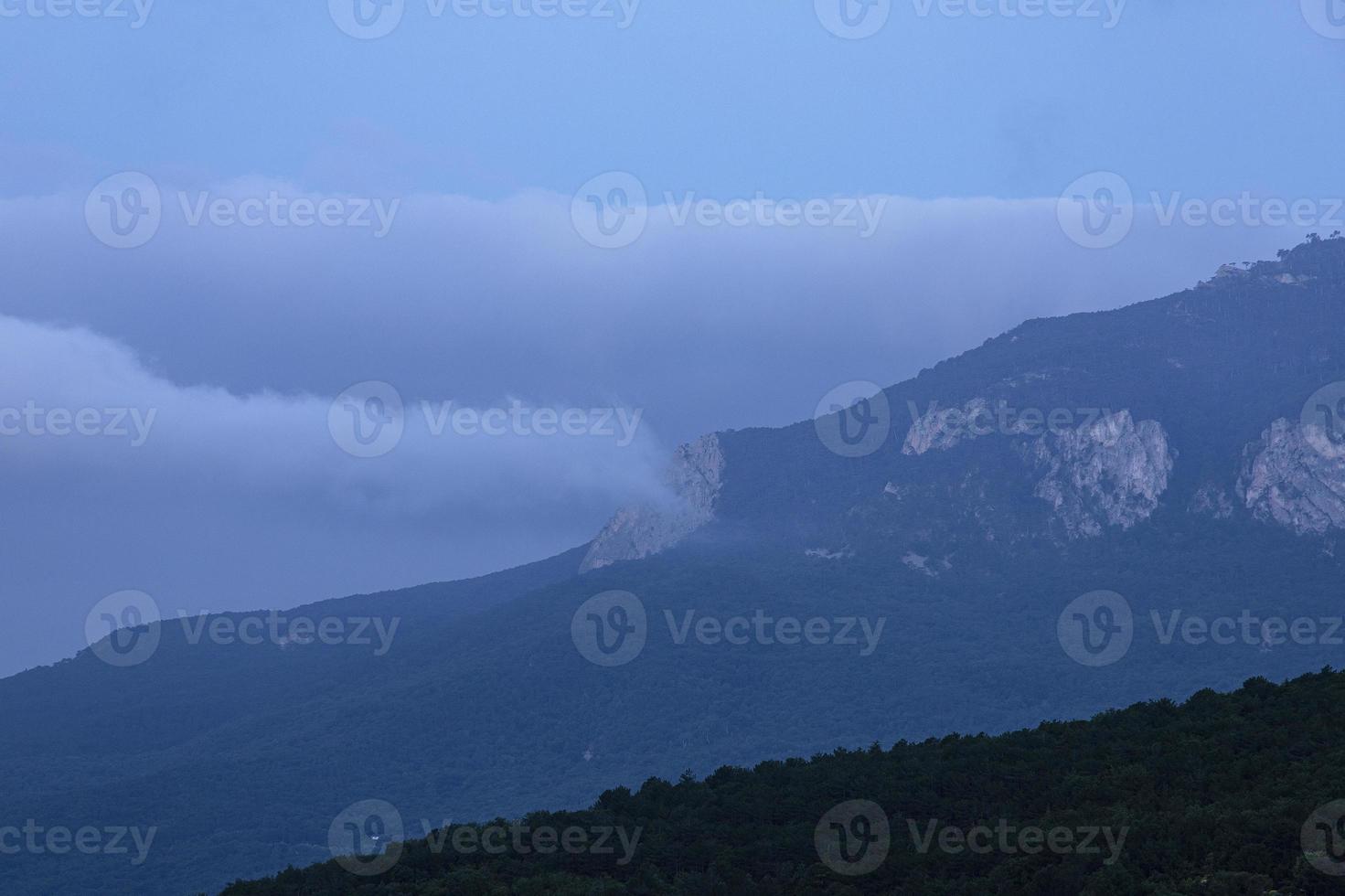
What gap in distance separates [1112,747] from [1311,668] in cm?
12633

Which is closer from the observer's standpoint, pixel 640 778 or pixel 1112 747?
pixel 1112 747

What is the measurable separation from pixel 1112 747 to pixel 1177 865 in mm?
17704

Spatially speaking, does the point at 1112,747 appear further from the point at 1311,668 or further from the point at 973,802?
the point at 1311,668

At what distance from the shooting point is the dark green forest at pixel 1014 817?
149 ft

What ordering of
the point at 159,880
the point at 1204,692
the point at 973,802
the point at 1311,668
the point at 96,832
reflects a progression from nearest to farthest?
the point at 973,802 < the point at 1204,692 < the point at 159,880 < the point at 96,832 < the point at 1311,668

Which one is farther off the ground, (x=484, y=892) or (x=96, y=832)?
(x=96, y=832)

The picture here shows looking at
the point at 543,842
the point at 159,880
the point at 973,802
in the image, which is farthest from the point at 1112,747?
the point at 159,880

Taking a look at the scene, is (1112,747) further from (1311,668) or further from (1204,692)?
(1311,668)

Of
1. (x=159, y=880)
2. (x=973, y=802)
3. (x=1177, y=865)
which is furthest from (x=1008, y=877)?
(x=159, y=880)

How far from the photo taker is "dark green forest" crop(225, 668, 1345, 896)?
149 feet

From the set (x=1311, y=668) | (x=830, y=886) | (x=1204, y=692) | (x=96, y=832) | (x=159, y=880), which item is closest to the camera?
(x=830, y=886)

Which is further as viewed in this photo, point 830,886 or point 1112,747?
point 1112,747

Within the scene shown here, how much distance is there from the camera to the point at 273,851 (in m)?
164

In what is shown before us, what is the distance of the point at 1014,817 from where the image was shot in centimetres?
5628
